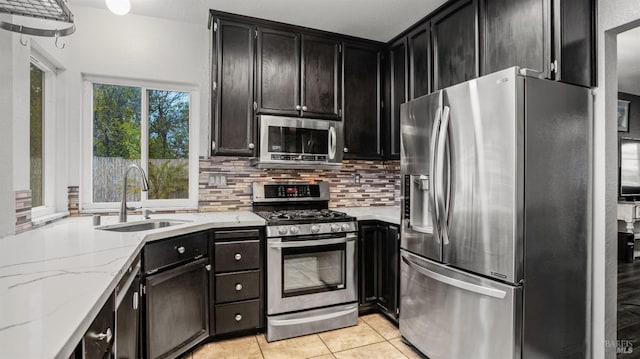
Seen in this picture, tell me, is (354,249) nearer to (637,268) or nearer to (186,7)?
(186,7)

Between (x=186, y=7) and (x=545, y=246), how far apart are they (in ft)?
9.79

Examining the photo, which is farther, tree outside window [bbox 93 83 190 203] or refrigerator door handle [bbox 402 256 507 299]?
tree outside window [bbox 93 83 190 203]

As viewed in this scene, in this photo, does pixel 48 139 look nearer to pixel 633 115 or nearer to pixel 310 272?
pixel 310 272

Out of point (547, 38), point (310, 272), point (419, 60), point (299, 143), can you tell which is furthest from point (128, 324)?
point (419, 60)

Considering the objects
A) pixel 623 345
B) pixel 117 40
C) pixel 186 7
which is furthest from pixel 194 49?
pixel 623 345

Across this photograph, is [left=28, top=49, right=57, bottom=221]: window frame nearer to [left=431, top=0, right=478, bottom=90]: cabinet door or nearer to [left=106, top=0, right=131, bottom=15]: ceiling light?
[left=106, top=0, right=131, bottom=15]: ceiling light

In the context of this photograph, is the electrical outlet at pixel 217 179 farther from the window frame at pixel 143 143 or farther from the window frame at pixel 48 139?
the window frame at pixel 48 139

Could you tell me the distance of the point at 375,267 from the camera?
281 cm

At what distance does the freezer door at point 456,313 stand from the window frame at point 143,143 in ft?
Result: 6.53

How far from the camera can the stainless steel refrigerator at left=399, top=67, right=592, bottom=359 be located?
5.16 ft

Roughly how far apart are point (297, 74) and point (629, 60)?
3.52 metres

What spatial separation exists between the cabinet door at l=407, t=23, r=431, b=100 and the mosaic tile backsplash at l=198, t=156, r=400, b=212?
0.96m

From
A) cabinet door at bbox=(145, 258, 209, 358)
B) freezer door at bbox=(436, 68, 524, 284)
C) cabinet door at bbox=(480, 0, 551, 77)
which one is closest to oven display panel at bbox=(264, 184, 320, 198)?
cabinet door at bbox=(145, 258, 209, 358)

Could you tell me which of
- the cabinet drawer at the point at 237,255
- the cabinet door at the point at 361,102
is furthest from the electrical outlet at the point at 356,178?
the cabinet drawer at the point at 237,255
